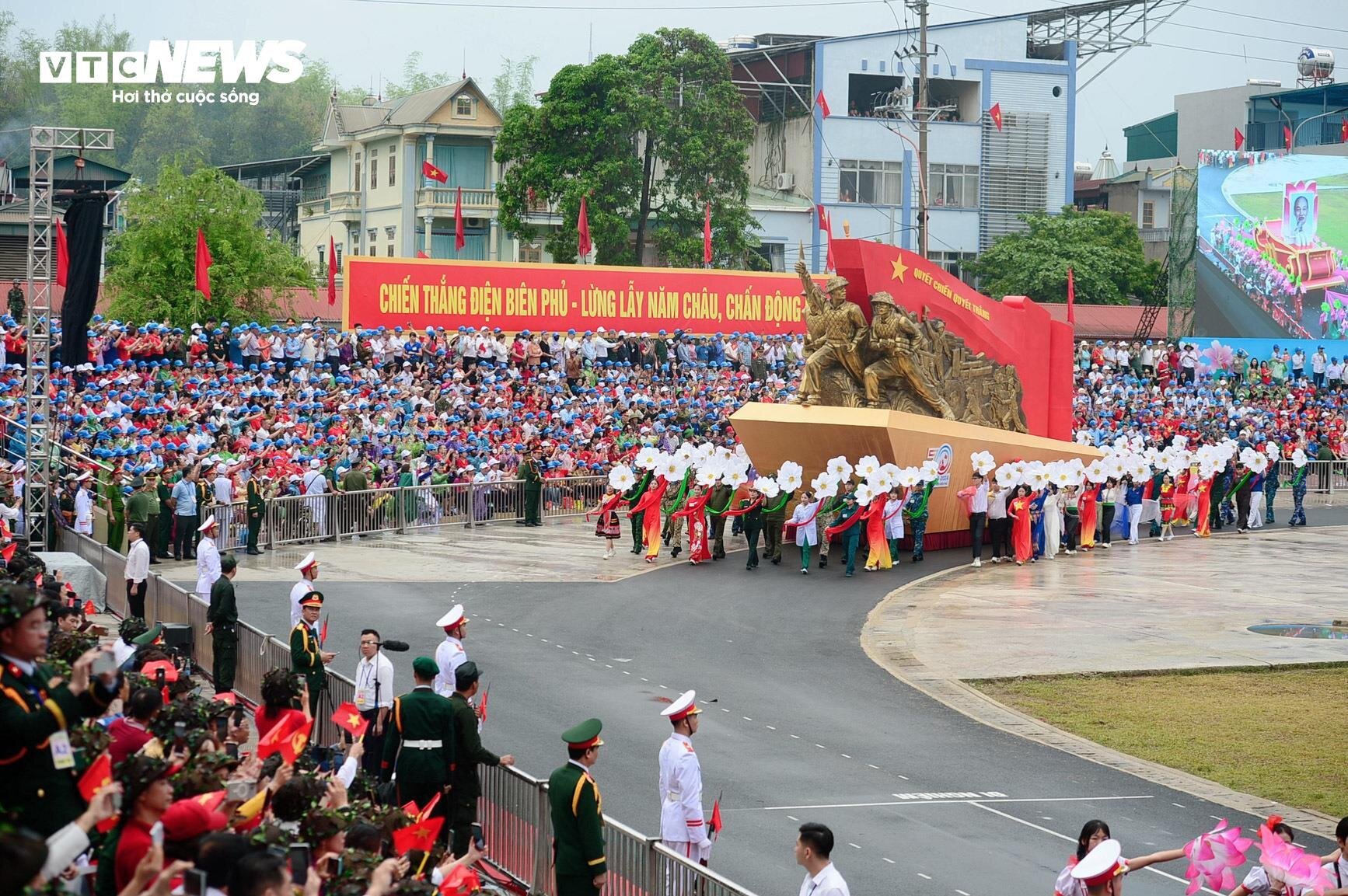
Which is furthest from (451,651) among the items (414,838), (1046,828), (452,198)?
(452,198)

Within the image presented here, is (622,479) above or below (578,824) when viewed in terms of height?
above

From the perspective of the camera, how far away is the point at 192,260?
48.7 meters

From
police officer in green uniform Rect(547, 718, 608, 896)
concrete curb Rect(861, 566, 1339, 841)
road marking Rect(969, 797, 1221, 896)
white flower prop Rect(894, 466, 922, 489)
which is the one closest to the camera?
police officer in green uniform Rect(547, 718, 608, 896)

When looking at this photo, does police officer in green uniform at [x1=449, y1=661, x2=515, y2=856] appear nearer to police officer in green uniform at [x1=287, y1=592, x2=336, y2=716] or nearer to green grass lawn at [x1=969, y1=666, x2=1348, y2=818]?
police officer in green uniform at [x1=287, y1=592, x2=336, y2=716]

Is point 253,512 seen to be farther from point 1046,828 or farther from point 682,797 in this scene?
point 682,797

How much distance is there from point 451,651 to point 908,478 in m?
15.3

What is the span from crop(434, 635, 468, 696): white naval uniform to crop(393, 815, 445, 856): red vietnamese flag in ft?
11.3

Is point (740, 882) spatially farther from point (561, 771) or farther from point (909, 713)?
point (909, 713)

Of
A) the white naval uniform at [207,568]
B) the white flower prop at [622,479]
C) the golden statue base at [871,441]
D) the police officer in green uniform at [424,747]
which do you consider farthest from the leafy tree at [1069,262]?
the police officer in green uniform at [424,747]

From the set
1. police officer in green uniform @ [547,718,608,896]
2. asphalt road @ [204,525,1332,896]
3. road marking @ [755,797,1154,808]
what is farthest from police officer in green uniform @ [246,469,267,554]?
police officer in green uniform @ [547,718,608,896]

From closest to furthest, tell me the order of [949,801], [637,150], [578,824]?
[578,824], [949,801], [637,150]

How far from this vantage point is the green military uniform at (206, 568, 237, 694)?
15.4m

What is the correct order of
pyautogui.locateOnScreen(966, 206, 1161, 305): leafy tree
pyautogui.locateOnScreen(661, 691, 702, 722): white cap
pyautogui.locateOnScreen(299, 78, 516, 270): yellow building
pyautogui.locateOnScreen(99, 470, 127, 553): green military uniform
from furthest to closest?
pyautogui.locateOnScreen(966, 206, 1161, 305): leafy tree, pyautogui.locateOnScreen(299, 78, 516, 270): yellow building, pyautogui.locateOnScreen(99, 470, 127, 553): green military uniform, pyautogui.locateOnScreen(661, 691, 702, 722): white cap

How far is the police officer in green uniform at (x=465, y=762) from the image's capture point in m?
10.4
